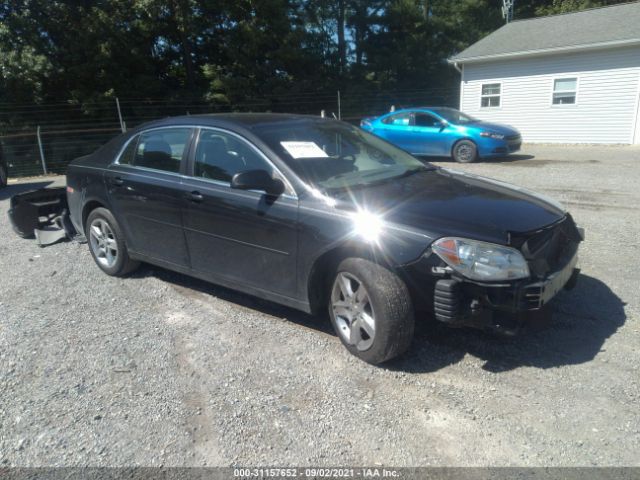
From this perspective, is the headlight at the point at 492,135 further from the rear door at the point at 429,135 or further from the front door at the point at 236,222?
the front door at the point at 236,222

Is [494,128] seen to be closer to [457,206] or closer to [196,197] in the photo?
[457,206]

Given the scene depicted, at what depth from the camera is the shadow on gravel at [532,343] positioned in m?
3.37

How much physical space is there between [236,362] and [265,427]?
762 millimetres

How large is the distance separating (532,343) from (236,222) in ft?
7.54

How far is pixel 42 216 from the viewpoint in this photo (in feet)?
22.6

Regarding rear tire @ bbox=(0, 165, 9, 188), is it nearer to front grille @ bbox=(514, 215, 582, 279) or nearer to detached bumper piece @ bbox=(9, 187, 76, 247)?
detached bumper piece @ bbox=(9, 187, 76, 247)

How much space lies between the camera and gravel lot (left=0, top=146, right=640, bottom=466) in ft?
8.65

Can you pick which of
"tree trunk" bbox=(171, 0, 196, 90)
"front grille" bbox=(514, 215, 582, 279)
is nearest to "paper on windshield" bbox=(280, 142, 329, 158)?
"front grille" bbox=(514, 215, 582, 279)

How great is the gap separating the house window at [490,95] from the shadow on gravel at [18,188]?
15.2 metres

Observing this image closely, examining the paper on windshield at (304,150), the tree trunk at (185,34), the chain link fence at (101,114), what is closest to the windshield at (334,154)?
the paper on windshield at (304,150)

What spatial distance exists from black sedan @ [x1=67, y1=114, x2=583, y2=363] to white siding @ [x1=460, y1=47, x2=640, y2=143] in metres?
14.9

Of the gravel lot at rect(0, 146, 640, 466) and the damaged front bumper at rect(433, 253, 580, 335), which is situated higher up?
the damaged front bumper at rect(433, 253, 580, 335)

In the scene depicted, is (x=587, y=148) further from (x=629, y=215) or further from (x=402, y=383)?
(x=402, y=383)

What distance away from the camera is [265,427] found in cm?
282
